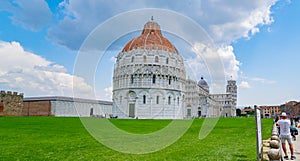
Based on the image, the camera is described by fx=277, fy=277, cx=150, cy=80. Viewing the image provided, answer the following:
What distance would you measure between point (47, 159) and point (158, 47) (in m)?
65.0

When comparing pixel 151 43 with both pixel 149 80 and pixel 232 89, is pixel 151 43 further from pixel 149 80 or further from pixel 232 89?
pixel 232 89

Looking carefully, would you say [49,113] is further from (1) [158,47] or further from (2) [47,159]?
(2) [47,159]

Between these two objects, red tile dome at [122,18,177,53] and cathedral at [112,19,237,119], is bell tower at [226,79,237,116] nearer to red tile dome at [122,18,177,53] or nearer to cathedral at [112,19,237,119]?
cathedral at [112,19,237,119]

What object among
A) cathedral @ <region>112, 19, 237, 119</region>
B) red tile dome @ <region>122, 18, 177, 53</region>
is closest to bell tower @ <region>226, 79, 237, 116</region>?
cathedral @ <region>112, 19, 237, 119</region>

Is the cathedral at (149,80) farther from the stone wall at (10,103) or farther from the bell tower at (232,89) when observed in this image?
the bell tower at (232,89)

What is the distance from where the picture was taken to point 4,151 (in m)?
10.3

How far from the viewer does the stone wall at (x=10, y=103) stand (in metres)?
58.0

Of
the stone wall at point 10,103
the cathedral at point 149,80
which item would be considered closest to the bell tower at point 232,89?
the cathedral at point 149,80

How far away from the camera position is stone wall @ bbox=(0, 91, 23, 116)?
5797 centimetres

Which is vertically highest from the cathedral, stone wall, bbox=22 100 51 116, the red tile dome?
the red tile dome

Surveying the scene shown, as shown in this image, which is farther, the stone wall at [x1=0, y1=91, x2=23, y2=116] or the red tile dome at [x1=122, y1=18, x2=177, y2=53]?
the red tile dome at [x1=122, y1=18, x2=177, y2=53]

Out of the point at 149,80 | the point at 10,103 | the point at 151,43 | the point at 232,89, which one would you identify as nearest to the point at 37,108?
the point at 10,103

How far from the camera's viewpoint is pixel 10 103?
60.2m

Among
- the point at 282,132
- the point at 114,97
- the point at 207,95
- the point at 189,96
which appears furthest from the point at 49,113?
the point at 282,132
